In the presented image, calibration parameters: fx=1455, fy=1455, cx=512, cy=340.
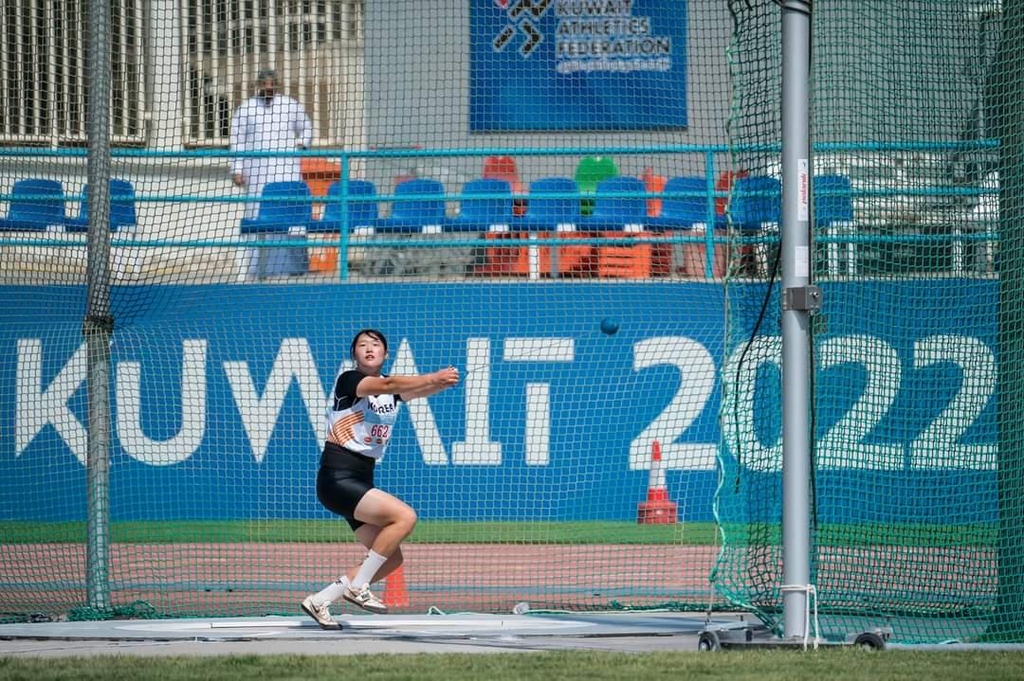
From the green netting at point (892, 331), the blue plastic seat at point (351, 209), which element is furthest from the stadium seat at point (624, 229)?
the green netting at point (892, 331)

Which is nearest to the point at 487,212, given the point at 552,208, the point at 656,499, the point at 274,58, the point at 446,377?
the point at 552,208

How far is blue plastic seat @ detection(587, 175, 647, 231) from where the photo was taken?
13562 millimetres

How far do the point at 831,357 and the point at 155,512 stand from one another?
19.7 feet

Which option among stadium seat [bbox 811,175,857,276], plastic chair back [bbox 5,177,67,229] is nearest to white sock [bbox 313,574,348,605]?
stadium seat [bbox 811,175,857,276]

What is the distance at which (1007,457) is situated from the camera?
25.8 ft

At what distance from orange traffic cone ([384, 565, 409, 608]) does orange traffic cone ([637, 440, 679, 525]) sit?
3.49 meters

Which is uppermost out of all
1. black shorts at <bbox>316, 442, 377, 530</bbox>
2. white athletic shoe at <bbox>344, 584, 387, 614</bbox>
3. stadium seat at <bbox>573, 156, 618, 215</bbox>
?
stadium seat at <bbox>573, 156, 618, 215</bbox>

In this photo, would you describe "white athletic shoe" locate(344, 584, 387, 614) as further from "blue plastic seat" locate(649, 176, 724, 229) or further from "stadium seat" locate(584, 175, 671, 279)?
"blue plastic seat" locate(649, 176, 724, 229)

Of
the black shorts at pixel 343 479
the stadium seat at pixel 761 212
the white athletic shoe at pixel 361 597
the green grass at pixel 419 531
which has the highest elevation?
the stadium seat at pixel 761 212

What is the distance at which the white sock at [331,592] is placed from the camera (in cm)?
823

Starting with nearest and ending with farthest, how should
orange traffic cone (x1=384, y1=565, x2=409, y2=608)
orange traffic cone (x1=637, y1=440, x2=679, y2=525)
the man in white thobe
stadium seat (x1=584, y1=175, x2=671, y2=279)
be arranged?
orange traffic cone (x1=384, y1=565, x2=409, y2=608) < orange traffic cone (x1=637, y1=440, x2=679, y2=525) < the man in white thobe < stadium seat (x1=584, y1=175, x2=671, y2=279)

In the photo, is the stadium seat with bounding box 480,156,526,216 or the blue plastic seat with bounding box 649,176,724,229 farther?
the stadium seat with bounding box 480,156,526,216

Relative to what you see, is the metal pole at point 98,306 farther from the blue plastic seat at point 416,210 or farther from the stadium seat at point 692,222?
the stadium seat at point 692,222

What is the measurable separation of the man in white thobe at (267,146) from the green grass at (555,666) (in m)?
6.47
